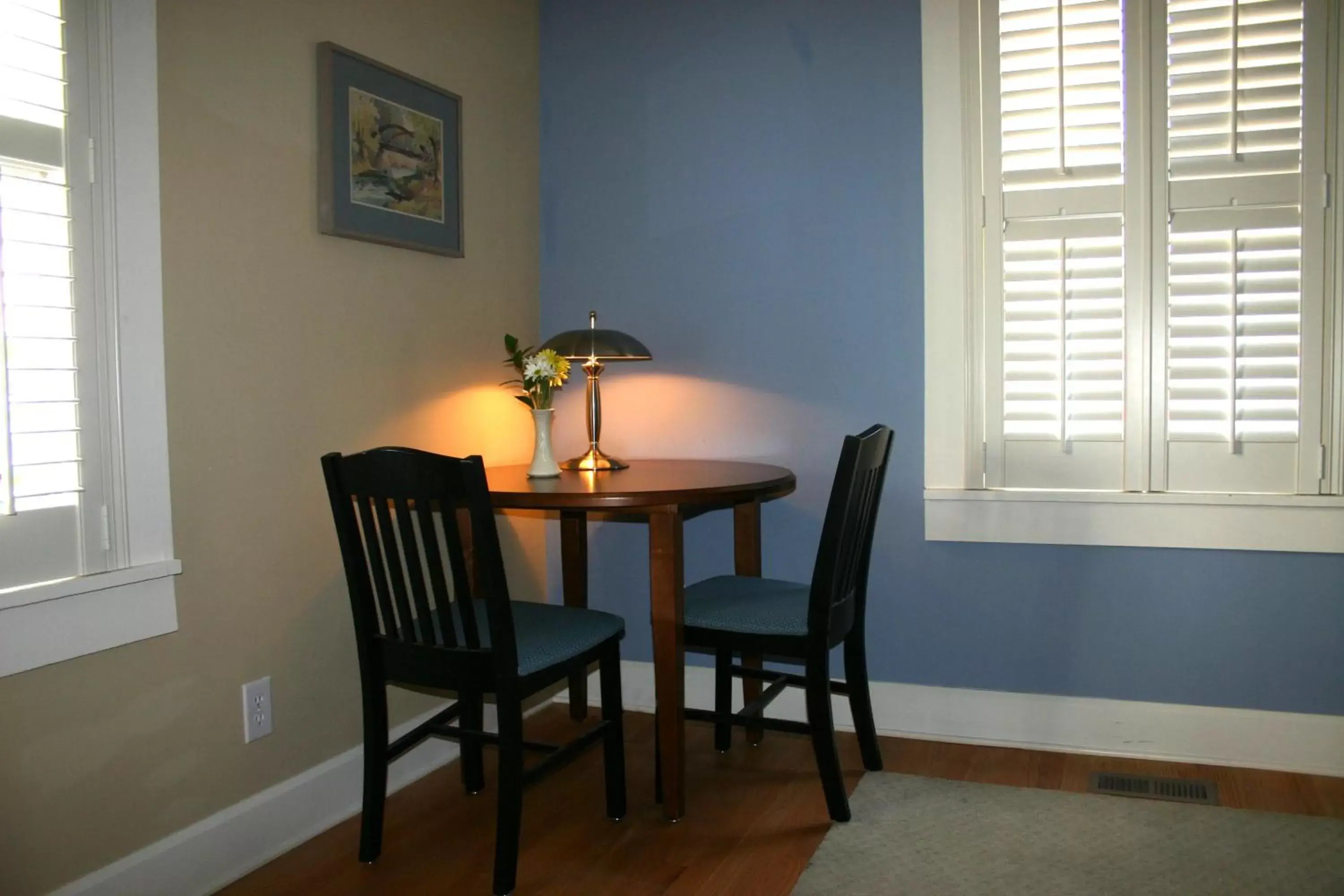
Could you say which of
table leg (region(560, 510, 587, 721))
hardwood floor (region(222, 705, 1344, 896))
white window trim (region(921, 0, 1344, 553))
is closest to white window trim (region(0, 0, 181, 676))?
hardwood floor (region(222, 705, 1344, 896))

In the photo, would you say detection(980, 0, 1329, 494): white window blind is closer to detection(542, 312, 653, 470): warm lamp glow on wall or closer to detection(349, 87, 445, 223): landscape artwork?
detection(542, 312, 653, 470): warm lamp glow on wall

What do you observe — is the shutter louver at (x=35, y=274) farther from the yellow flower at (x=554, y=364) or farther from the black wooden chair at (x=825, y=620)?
the black wooden chair at (x=825, y=620)

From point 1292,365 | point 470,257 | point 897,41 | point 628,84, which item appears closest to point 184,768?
point 470,257

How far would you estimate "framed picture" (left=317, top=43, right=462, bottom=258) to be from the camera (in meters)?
2.21

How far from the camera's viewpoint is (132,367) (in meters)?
1.79

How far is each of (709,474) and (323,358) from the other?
93 cm

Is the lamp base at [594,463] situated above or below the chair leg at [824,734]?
above

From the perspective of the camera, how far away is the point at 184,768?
6.27 ft

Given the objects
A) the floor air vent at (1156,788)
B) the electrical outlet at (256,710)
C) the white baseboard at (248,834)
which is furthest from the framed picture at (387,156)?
the floor air vent at (1156,788)

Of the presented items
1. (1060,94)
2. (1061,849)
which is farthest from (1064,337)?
(1061,849)

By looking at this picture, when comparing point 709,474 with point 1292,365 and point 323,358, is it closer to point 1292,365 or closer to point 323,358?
point 323,358

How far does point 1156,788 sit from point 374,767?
1.77 metres

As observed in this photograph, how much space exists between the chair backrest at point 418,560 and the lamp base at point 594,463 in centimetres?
66

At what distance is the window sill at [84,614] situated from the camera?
160 centimetres
